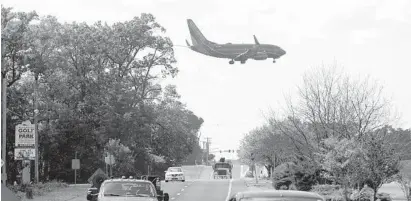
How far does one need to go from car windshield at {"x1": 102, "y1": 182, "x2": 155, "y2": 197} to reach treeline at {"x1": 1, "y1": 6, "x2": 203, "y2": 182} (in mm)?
37792

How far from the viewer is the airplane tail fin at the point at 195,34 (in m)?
84.4

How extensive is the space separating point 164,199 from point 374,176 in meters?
10.7

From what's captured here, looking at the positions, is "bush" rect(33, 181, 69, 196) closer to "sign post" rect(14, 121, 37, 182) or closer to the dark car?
"sign post" rect(14, 121, 37, 182)

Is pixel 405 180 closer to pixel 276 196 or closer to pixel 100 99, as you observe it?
pixel 276 196

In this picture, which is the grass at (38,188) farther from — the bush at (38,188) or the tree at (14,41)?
the tree at (14,41)

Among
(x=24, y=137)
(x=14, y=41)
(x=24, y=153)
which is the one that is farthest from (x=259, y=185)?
(x=24, y=137)

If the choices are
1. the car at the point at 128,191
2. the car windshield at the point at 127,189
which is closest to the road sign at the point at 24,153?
the car at the point at 128,191

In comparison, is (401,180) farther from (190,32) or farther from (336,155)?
(190,32)

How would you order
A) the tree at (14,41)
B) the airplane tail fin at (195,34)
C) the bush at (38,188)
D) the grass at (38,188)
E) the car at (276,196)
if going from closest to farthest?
the car at (276,196) < the grass at (38,188) < the bush at (38,188) < the tree at (14,41) < the airplane tail fin at (195,34)

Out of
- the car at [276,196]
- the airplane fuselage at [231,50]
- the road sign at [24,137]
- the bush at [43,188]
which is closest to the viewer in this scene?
the car at [276,196]

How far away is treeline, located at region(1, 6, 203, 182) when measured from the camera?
61.1 m

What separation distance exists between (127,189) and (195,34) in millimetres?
66467

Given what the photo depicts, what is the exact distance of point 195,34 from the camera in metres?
85.9

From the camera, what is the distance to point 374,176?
28219mm
